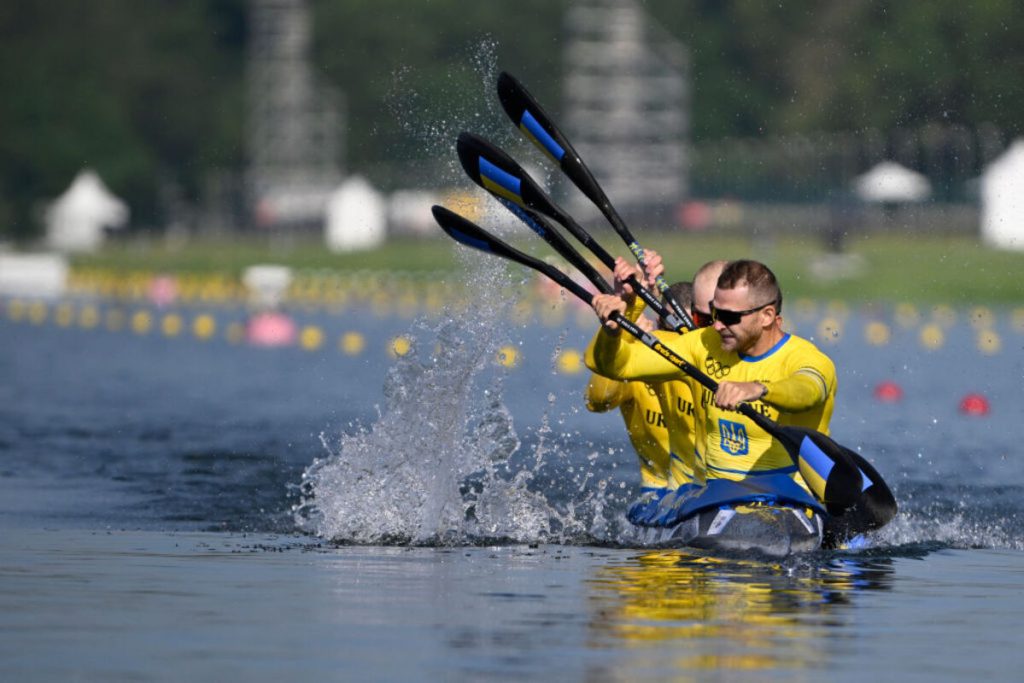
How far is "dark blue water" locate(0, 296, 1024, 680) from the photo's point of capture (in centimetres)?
877

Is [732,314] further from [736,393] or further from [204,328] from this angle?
[204,328]

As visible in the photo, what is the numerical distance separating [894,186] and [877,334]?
26.3 meters

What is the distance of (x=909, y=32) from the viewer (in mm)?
72562

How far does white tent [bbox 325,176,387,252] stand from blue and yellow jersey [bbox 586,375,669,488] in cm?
5684

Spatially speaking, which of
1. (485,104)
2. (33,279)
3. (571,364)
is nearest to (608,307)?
(571,364)

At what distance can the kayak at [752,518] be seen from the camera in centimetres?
1172

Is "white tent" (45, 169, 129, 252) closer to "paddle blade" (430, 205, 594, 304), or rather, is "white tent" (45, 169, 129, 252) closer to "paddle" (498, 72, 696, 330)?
"paddle" (498, 72, 696, 330)

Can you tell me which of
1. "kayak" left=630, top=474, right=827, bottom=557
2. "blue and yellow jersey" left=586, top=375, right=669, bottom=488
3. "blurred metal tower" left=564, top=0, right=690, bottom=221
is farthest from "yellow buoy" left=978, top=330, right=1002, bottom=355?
"blurred metal tower" left=564, top=0, right=690, bottom=221

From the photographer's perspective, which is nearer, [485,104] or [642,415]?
[642,415]

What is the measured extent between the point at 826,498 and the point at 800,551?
0.33m

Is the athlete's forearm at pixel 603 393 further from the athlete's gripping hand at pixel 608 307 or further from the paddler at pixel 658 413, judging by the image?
the athlete's gripping hand at pixel 608 307

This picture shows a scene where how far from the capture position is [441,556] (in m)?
12.1

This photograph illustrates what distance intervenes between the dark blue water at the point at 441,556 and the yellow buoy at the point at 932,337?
11894 mm

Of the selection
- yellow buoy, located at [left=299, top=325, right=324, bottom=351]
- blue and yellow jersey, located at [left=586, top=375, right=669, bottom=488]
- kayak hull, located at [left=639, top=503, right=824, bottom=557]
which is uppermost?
yellow buoy, located at [left=299, top=325, right=324, bottom=351]
